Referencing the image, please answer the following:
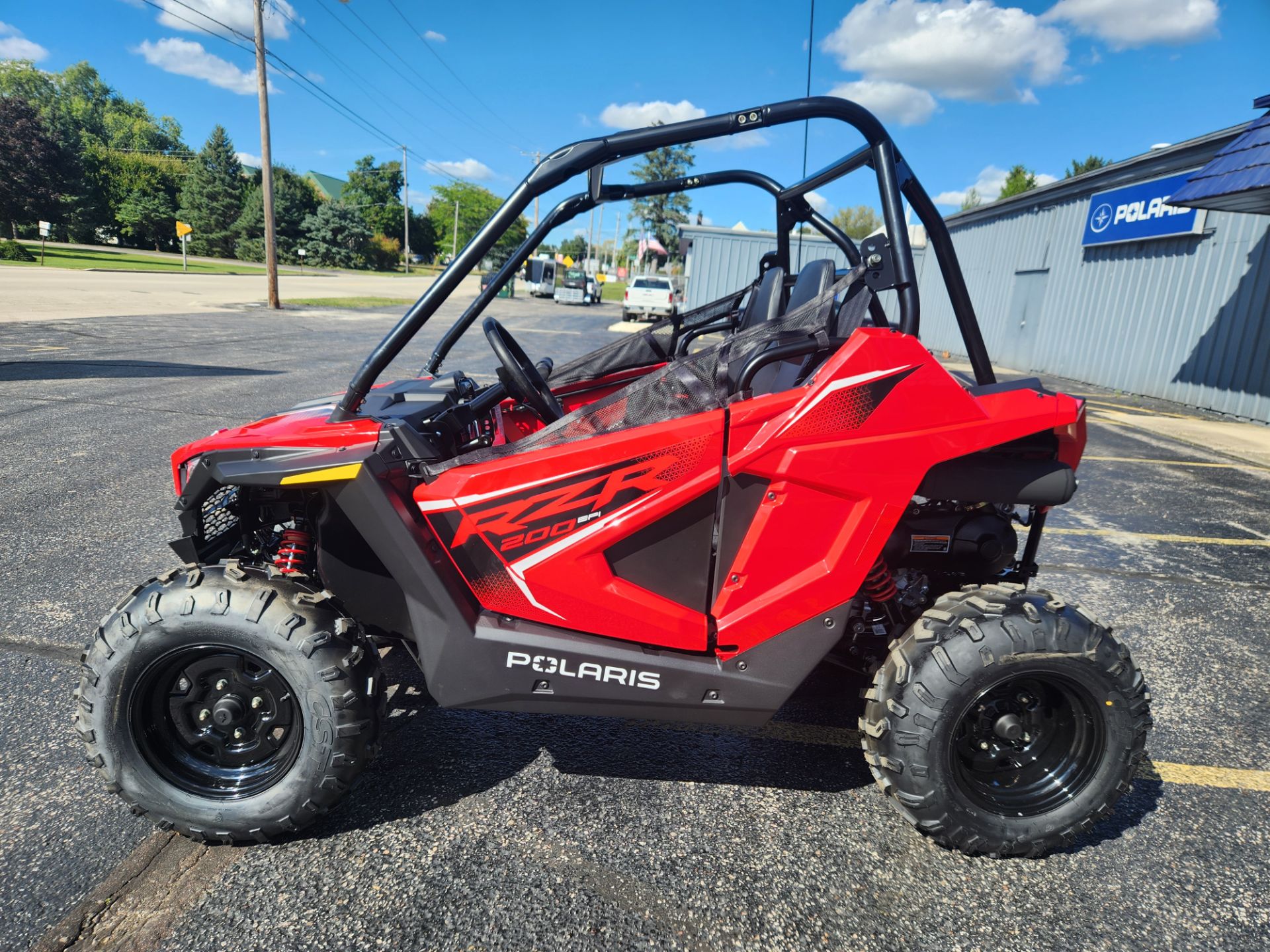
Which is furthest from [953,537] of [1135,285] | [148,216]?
[148,216]

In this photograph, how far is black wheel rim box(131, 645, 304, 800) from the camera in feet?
6.96

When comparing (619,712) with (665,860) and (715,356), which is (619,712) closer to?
(665,860)

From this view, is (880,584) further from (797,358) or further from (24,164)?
(24,164)

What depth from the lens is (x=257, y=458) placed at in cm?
211

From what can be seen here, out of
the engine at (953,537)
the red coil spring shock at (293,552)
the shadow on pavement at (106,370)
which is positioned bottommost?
the shadow on pavement at (106,370)

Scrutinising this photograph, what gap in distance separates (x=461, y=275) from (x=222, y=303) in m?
22.3

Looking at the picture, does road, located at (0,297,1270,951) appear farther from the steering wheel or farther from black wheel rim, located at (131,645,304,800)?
the steering wheel

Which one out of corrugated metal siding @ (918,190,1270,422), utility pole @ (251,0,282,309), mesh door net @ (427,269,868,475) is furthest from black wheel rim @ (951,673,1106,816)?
utility pole @ (251,0,282,309)

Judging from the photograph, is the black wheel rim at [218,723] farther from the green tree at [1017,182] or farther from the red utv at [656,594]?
the green tree at [1017,182]

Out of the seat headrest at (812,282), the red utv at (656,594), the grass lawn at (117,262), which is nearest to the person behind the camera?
the red utv at (656,594)

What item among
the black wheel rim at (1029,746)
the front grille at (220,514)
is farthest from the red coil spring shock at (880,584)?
the front grille at (220,514)

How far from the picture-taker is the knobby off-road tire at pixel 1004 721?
6.99 ft

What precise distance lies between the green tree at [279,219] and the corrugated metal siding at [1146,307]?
1911 inches

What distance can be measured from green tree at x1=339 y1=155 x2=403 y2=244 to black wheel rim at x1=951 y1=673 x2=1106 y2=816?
7934 centimetres
